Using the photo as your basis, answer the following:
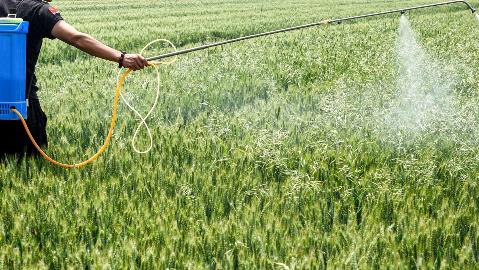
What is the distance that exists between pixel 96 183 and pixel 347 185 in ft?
5.51

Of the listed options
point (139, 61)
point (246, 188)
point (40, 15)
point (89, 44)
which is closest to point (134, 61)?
point (139, 61)

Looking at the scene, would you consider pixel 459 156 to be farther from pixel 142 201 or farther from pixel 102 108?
pixel 102 108

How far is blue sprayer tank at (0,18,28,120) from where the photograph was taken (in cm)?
377

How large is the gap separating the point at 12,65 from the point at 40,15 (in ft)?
1.68

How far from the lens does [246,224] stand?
10.4 ft

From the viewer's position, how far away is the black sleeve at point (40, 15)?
13.6 feet

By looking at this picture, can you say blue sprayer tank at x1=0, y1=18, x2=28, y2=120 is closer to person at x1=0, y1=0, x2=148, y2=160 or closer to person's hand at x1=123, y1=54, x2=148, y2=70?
person at x1=0, y1=0, x2=148, y2=160

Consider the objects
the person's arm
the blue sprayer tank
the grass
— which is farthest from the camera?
the person's arm

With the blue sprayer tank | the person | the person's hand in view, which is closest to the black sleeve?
the person

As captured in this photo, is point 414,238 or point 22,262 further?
point 414,238

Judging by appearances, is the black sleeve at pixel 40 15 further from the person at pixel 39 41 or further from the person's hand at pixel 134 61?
the person's hand at pixel 134 61

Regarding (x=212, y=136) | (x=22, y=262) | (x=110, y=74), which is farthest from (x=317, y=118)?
(x=110, y=74)

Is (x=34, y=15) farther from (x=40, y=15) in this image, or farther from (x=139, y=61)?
(x=139, y=61)

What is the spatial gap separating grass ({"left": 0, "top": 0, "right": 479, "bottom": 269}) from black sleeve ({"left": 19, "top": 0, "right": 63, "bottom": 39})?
1018mm
